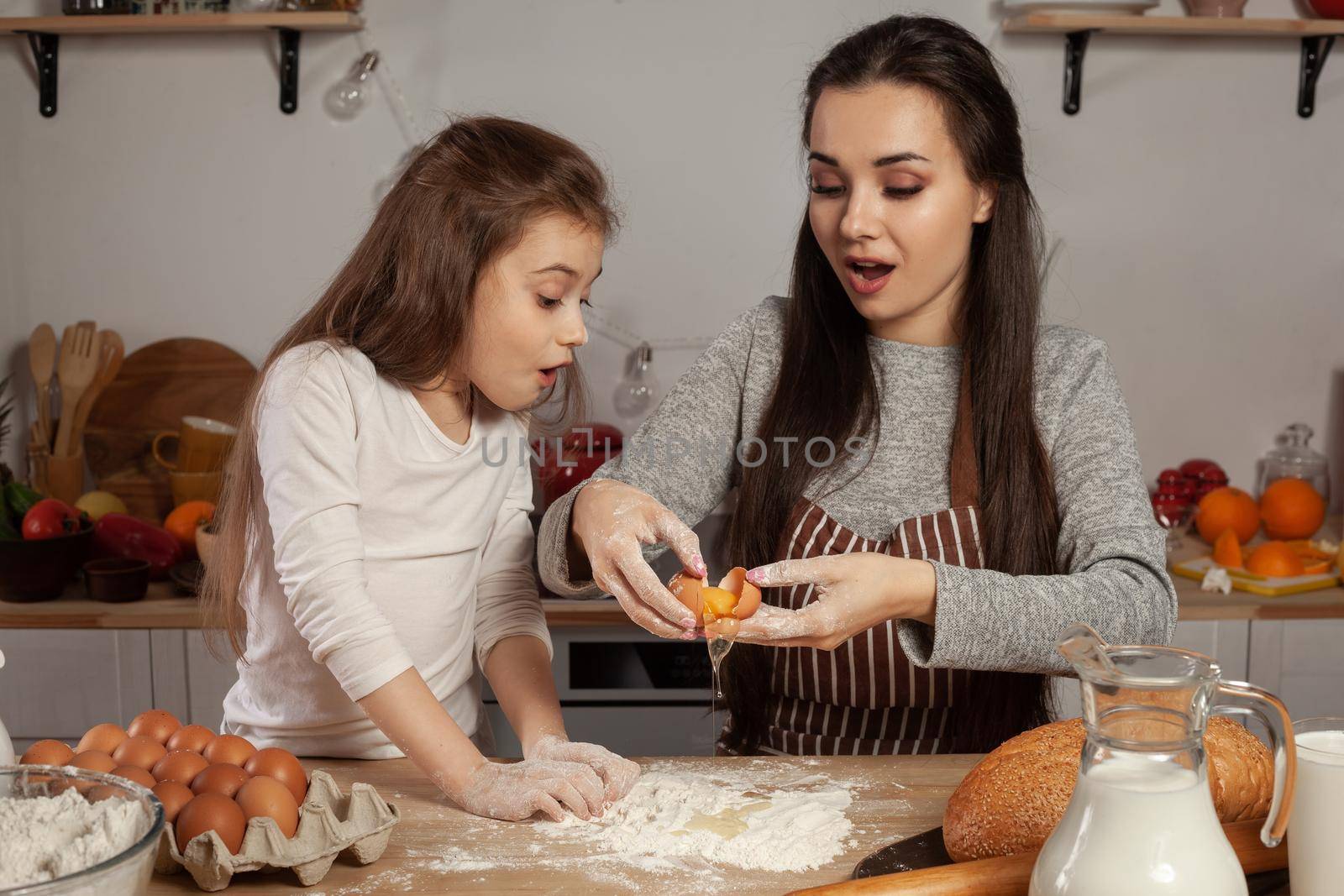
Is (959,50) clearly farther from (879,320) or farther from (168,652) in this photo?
(168,652)

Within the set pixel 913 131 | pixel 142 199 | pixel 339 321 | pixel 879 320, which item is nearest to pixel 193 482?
pixel 142 199

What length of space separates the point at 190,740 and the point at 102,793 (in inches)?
8.3

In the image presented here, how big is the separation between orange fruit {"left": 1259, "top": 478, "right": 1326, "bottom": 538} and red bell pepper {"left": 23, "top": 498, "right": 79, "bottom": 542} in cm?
239

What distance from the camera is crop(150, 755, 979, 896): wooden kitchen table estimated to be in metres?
0.95

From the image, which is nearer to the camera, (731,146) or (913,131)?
(913,131)

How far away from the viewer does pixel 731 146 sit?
8.97 ft

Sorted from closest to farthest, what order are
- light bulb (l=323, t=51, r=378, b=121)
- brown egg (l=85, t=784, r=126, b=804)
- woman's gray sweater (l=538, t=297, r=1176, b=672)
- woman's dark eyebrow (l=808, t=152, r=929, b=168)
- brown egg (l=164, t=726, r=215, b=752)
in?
1. brown egg (l=85, t=784, r=126, b=804)
2. brown egg (l=164, t=726, r=215, b=752)
3. woman's gray sweater (l=538, t=297, r=1176, b=672)
4. woman's dark eyebrow (l=808, t=152, r=929, b=168)
5. light bulb (l=323, t=51, r=378, b=121)

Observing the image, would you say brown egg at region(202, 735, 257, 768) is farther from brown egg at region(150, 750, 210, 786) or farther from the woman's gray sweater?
the woman's gray sweater

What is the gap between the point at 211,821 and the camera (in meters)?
0.92

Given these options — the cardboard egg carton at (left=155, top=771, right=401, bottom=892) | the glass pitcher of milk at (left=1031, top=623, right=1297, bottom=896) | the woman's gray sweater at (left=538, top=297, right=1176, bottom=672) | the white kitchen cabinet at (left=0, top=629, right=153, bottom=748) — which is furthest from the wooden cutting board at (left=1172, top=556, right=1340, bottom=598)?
the white kitchen cabinet at (left=0, top=629, right=153, bottom=748)

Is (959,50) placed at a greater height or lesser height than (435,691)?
greater

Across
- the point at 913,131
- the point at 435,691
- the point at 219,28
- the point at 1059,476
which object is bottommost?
the point at 435,691

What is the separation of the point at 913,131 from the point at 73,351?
6.60 ft

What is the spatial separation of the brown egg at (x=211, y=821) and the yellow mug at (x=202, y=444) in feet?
5.39
